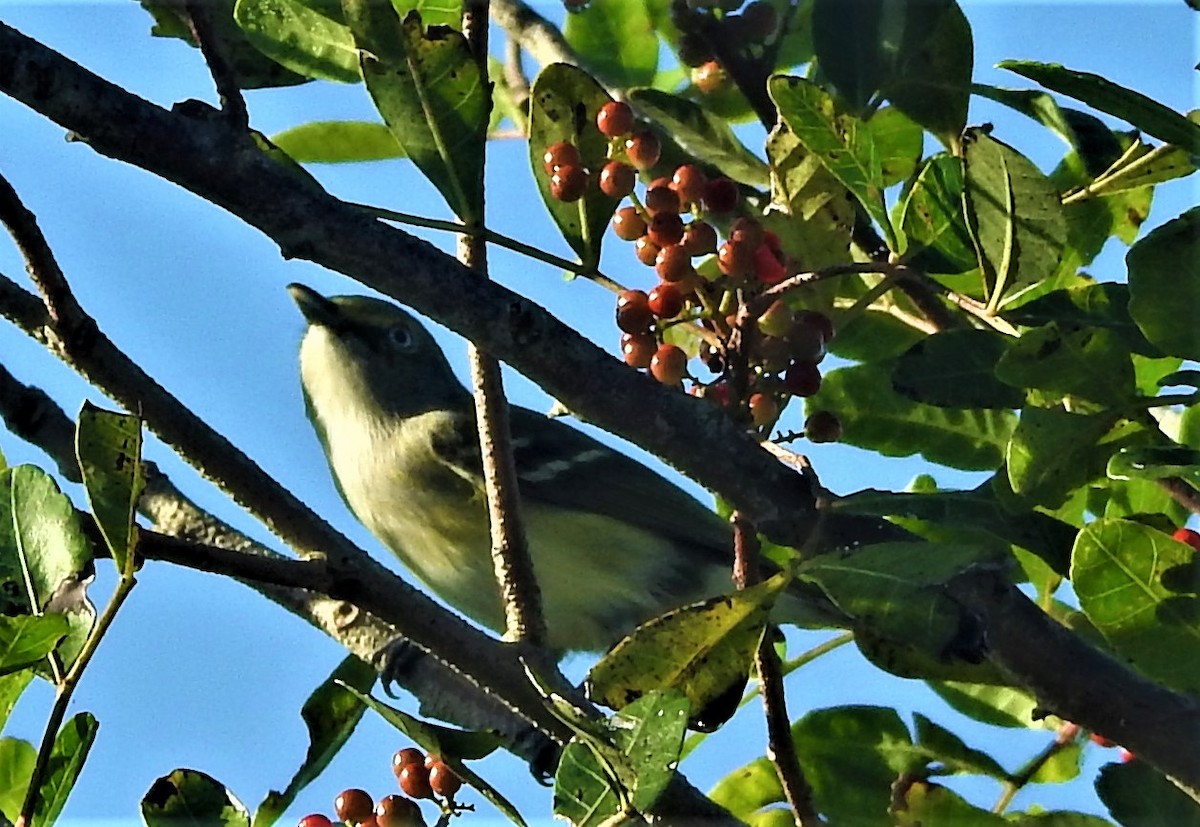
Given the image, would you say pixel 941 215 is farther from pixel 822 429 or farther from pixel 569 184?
pixel 569 184

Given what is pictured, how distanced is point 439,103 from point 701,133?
51 centimetres

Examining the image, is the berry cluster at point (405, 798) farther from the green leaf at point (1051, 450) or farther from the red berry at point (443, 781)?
the green leaf at point (1051, 450)

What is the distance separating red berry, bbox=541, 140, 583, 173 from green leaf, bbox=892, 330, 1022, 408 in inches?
16.5

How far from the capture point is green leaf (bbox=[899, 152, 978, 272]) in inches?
64.4

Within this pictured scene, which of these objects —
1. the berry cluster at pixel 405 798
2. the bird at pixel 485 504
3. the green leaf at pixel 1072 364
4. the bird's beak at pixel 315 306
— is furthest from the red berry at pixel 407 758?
the bird's beak at pixel 315 306

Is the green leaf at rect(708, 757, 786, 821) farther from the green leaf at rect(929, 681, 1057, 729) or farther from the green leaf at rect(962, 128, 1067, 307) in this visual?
the green leaf at rect(962, 128, 1067, 307)

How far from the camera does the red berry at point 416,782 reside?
162 centimetres

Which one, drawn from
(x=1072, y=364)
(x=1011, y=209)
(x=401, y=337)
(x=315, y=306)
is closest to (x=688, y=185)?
(x=1011, y=209)

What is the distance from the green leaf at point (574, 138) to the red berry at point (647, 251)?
0.08 metres

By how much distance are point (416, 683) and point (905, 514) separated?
2.11 feet

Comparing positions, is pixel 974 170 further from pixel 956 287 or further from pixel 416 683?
pixel 416 683

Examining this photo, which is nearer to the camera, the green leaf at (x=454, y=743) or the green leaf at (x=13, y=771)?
the green leaf at (x=454, y=743)

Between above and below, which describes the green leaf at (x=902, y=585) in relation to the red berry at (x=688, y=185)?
below

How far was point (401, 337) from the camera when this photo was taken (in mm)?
4543
